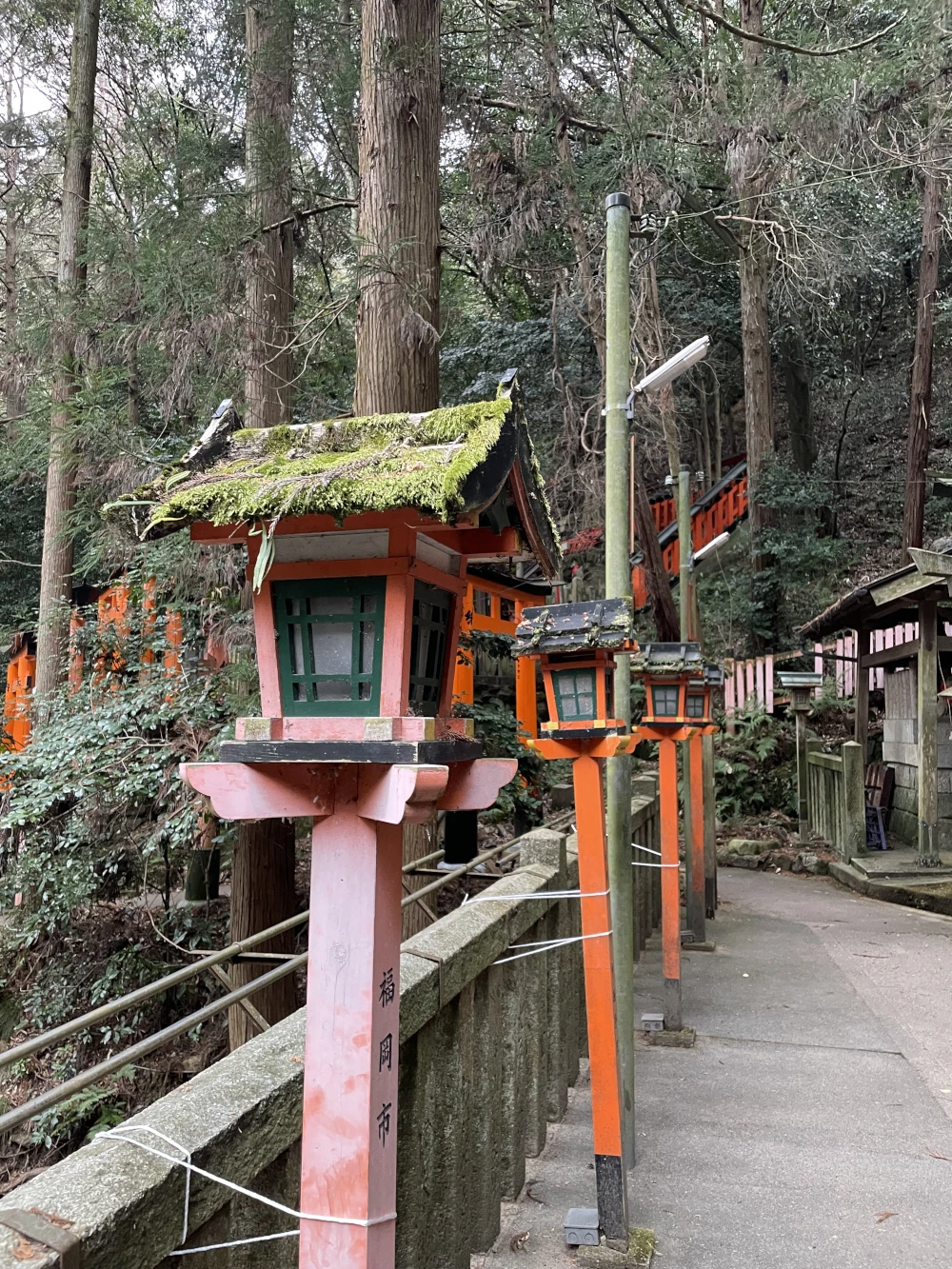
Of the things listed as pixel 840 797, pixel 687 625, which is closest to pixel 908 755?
pixel 840 797

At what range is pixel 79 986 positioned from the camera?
741 centimetres

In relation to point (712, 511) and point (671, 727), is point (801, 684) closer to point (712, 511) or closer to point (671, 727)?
point (712, 511)

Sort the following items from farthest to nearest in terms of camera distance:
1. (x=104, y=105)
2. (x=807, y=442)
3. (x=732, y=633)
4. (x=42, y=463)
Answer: (x=807, y=442), (x=732, y=633), (x=104, y=105), (x=42, y=463)

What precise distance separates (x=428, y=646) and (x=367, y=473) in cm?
51

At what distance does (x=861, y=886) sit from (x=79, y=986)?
8.47m

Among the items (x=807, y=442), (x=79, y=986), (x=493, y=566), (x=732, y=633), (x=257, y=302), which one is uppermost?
(x=807, y=442)

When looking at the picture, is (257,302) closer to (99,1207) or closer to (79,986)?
(79,986)

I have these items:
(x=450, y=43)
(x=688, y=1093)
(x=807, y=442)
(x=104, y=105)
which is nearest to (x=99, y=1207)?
(x=688, y=1093)

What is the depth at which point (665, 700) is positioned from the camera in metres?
6.71

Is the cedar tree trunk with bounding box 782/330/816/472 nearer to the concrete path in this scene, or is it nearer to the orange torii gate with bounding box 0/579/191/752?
the concrete path

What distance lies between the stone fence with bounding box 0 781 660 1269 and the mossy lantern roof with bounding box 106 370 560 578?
1260mm

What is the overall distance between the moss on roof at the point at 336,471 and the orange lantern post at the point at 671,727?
4.10 meters

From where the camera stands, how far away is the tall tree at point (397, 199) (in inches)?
227

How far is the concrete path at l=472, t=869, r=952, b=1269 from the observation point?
12.0 feet
